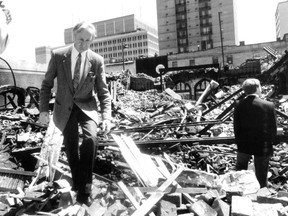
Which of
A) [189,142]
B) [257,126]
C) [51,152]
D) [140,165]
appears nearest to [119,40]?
[189,142]

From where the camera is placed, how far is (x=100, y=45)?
149000mm

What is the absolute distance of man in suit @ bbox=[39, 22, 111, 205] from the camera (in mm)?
3580

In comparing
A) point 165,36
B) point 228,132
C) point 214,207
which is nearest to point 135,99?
point 228,132

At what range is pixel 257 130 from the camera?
511cm

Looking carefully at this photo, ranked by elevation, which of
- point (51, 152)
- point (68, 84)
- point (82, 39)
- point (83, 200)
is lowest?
point (83, 200)

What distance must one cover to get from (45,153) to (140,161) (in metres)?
1.85

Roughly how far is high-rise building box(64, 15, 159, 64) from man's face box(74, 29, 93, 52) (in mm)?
116613

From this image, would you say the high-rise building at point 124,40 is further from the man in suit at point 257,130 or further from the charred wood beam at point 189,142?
the man in suit at point 257,130

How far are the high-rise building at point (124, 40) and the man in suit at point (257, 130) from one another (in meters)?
115

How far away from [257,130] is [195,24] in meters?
87.6

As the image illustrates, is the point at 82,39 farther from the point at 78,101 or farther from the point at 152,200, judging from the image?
the point at 152,200

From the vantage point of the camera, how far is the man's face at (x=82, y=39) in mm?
3469

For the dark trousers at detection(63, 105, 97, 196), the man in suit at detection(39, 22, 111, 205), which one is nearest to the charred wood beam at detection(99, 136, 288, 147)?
the dark trousers at detection(63, 105, 97, 196)

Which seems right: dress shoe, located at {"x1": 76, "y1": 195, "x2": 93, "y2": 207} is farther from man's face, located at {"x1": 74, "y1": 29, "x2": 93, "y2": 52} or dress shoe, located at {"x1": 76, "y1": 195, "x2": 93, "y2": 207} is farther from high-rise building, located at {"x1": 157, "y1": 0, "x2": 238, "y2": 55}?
high-rise building, located at {"x1": 157, "y1": 0, "x2": 238, "y2": 55}
